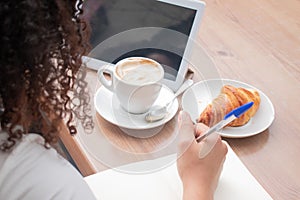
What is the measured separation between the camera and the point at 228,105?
→ 86 cm

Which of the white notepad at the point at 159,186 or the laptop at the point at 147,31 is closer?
the white notepad at the point at 159,186

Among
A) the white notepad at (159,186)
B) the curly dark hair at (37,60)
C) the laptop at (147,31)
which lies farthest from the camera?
the laptop at (147,31)

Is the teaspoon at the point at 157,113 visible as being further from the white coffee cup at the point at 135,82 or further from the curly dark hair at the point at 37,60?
the curly dark hair at the point at 37,60

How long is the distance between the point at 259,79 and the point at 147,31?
0.83 feet

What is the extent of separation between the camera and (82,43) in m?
0.59

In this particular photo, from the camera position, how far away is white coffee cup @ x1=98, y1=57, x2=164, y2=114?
835mm

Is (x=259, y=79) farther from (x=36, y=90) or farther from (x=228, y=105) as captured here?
(x=36, y=90)

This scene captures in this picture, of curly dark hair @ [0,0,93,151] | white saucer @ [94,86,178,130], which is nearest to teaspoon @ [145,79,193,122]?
white saucer @ [94,86,178,130]

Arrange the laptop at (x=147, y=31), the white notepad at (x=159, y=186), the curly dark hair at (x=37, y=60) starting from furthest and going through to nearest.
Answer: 1. the laptop at (x=147, y=31)
2. the white notepad at (x=159, y=186)
3. the curly dark hair at (x=37, y=60)

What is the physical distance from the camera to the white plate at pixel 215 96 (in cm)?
86

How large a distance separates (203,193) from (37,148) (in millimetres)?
313

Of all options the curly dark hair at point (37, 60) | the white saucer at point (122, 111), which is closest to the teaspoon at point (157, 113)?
the white saucer at point (122, 111)

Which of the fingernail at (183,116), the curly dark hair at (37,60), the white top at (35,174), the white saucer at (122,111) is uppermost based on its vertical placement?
the curly dark hair at (37,60)

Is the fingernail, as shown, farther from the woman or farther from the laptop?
the woman
